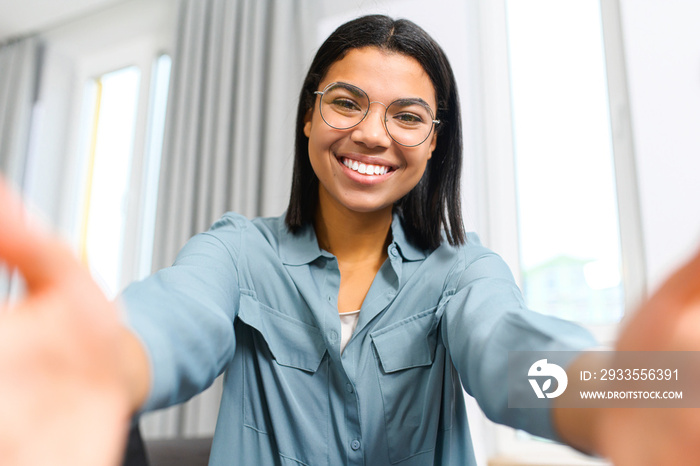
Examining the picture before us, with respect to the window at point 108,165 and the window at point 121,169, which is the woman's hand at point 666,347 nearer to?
the window at point 121,169

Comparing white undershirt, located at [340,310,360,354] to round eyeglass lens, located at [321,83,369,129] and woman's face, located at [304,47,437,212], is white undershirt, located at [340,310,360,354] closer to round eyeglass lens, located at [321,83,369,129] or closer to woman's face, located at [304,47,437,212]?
woman's face, located at [304,47,437,212]

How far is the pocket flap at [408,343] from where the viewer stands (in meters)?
0.86

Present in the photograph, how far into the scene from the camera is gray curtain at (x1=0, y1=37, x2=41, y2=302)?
3.49 m

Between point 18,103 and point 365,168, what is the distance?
11.9 ft

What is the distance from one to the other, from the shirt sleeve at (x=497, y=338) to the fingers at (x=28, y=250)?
0.42 metres

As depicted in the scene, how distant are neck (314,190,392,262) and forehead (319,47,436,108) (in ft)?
0.81

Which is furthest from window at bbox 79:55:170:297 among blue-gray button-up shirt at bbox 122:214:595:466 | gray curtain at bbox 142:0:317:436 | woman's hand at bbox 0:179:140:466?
woman's hand at bbox 0:179:140:466

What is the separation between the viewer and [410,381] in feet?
2.82

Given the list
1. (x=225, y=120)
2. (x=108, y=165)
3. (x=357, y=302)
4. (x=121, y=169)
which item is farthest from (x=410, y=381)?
(x=108, y=165)

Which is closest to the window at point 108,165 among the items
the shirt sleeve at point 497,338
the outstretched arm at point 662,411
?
the shirt sleeve at point 497,338

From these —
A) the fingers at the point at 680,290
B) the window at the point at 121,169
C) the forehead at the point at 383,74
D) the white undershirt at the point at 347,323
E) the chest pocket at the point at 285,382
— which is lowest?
the chest pocket at the point at 285,382

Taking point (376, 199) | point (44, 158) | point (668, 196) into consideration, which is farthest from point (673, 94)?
point (44, 158)

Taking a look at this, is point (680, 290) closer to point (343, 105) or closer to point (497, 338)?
point (497, 338)

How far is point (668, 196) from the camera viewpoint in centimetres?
168
